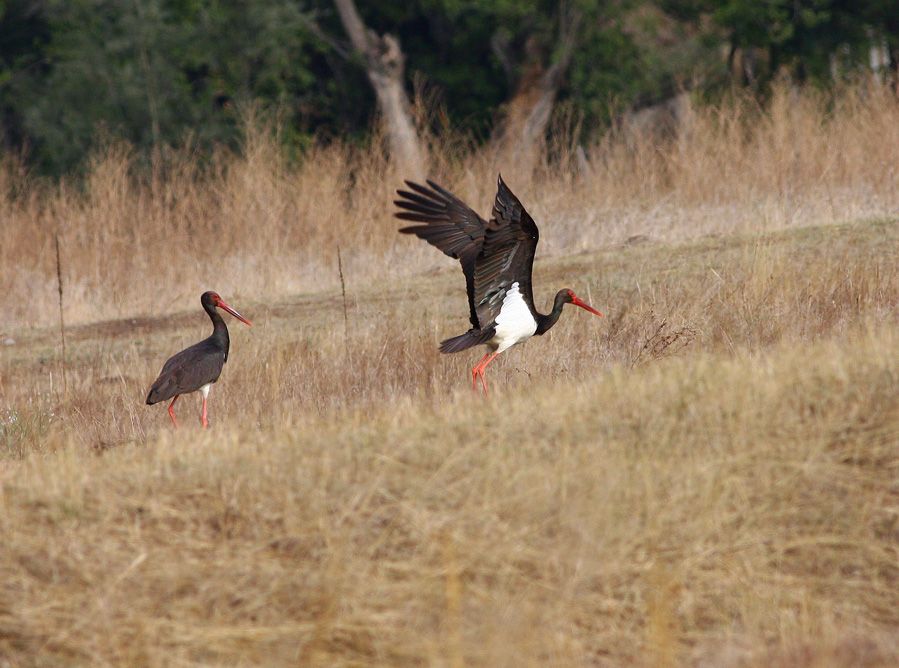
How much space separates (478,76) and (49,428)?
16.7 meters

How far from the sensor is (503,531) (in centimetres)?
534

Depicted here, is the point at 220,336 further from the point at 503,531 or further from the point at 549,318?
the point at 503,531

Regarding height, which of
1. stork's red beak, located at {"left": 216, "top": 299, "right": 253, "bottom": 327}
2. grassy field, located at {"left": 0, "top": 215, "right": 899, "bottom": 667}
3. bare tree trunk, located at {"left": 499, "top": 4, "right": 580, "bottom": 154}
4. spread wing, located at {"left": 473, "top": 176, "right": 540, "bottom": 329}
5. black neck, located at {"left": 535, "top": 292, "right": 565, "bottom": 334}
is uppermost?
bare tree trunk, located at {"left": 499, "top": 4, "right": 580, "bottom": 154}

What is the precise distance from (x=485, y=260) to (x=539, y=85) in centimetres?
1537

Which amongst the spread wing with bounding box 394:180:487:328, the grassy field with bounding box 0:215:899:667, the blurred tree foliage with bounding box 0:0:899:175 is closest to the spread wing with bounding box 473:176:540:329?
the spread wing with bounding box 394:180:487:328

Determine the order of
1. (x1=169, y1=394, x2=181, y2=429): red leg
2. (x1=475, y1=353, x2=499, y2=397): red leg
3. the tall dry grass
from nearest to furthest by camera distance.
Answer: (x1=169, y1=394, x2=181, y2=429): red leg
(x1=475, y1=353, x2=499, y2=397): red leg
the tall dry grass

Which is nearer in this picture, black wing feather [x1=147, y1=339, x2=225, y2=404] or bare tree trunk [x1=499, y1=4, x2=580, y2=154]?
black wing feather [x1=147, y1=339, x2=225, y2=404]

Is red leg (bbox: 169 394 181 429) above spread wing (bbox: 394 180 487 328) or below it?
below

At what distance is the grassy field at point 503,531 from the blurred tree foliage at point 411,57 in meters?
16.2

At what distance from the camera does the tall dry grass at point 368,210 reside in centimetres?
1394

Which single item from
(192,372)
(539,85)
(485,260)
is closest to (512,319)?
(485,260)

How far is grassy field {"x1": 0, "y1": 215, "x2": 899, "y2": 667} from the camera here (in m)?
4.97

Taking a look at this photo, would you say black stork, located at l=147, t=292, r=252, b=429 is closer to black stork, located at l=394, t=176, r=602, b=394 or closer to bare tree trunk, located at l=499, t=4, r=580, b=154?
black stork, located at l=394, t=176, r=602, b=394

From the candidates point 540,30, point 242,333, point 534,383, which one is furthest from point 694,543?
point 540,30
